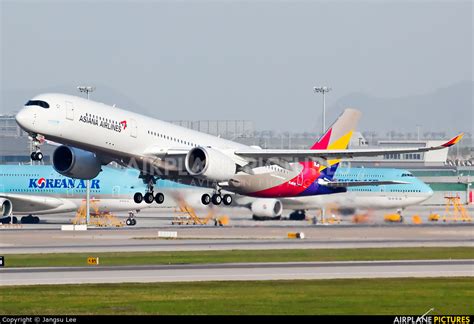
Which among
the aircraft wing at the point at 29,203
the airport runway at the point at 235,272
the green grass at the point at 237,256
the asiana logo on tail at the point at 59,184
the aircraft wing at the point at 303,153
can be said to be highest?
the asiana logo on tail at the point at 59,184

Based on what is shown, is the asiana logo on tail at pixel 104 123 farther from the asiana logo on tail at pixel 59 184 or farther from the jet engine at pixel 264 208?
the asiana logo on tail at pixel 59 184

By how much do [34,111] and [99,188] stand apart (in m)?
53.4

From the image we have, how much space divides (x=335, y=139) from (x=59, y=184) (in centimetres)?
4007

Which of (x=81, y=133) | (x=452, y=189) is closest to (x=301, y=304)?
(x=81, y=133)

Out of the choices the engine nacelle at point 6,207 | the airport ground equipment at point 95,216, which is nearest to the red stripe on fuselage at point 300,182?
the airport ground equipment at point 95,216

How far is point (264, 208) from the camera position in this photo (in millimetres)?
97375

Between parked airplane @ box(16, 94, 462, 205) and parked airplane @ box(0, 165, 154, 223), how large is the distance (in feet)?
122

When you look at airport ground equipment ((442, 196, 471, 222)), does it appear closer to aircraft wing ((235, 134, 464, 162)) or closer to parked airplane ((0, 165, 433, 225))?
parked airplane ((0, 165, 433, 225))

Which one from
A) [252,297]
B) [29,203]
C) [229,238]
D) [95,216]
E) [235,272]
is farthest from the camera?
[95,216]

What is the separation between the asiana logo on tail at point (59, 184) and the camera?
106438mm

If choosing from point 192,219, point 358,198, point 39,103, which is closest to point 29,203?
point 192,219

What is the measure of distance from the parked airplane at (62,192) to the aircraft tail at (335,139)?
32.4m

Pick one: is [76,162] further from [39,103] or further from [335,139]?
[335,139]

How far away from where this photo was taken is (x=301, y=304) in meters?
38.2
